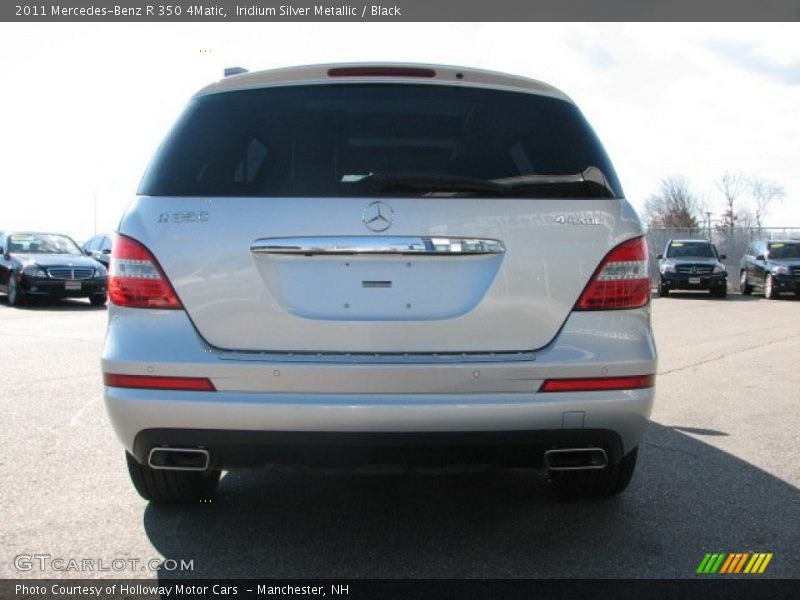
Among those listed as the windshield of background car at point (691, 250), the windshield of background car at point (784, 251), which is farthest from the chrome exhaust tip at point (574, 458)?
the windshield of background car at point (784, 251)

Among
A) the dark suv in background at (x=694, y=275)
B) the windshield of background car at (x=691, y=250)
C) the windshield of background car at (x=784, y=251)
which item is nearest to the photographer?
the dark suv in background at (x=694, y=275)

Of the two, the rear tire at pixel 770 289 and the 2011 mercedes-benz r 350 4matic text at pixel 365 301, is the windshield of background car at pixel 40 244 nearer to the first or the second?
the 2011 mercedes-benz r 350 4matic text at pixel 365 301

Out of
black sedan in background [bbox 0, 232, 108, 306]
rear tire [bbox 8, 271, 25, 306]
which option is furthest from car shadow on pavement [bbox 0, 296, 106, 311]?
black sedan in background [bbox 0, 232, 108, 306]

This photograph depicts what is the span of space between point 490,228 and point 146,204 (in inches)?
51.4

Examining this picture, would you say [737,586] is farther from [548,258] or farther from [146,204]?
[146,204]

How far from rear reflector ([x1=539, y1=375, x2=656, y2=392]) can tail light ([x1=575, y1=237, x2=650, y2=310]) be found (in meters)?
0.27

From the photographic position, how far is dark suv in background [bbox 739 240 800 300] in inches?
925

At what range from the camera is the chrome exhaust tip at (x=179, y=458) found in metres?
3.08

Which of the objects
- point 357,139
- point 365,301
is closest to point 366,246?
point 365,301

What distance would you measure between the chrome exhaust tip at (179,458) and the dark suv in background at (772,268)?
23419mm

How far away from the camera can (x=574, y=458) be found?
316cm

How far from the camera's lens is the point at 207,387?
9.91 ft

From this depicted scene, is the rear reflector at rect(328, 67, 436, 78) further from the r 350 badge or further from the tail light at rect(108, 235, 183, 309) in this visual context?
the tail light at rect(108, 235, 183, 309)

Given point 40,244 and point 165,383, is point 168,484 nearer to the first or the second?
point 165,383
